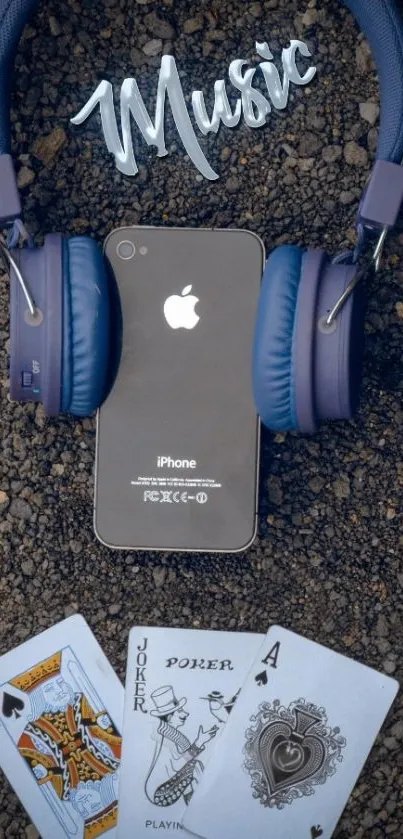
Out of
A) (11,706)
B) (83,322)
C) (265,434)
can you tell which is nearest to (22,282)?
(83,322)

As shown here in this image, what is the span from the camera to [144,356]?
122 cm

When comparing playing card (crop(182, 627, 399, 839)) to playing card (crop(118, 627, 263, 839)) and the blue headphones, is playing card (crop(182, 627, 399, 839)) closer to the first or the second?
playing card (crop(118, 627, 263, 839))

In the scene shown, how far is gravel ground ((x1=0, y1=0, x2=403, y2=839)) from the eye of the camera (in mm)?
1259

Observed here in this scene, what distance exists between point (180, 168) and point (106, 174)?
99 mm

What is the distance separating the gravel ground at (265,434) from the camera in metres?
1.26

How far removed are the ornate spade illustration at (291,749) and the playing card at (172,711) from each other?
0.17ft

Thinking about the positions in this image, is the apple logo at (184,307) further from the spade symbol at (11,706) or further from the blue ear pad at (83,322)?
the spade symbol at (11,706)

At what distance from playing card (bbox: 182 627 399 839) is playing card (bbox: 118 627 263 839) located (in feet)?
0.07

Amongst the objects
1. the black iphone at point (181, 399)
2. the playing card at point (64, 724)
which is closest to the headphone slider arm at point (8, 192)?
the black iphone at point (181, 399)

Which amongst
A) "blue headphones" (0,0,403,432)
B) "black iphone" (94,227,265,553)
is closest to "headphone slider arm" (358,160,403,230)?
"blue headphones" (0,0,403,432)

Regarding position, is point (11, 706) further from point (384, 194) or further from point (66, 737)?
point (384, 194)

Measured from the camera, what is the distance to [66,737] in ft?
4.19

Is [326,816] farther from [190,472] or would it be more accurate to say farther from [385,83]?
[385,83]

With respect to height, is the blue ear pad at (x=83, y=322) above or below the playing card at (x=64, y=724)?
above
